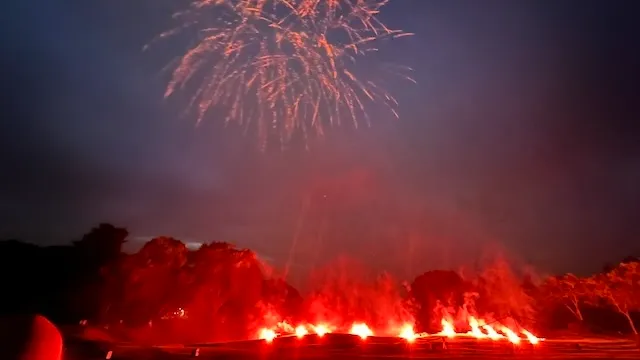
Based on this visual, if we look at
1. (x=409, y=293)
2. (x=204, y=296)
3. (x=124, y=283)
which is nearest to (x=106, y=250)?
(x=124, y=283)

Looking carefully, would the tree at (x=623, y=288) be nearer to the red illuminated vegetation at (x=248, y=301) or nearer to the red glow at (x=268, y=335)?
the red illuminated vegetation at (x=248, y=301)

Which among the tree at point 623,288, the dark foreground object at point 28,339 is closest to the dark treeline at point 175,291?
the tree at point 623,288

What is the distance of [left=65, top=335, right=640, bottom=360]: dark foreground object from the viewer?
22484mm

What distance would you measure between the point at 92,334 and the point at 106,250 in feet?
39.4

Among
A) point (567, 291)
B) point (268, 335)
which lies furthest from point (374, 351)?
point (567, 291)

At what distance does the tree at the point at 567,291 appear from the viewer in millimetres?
45250

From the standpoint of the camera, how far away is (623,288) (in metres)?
41.4

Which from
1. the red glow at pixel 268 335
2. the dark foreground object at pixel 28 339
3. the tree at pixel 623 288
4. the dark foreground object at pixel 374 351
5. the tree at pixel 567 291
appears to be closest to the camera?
the dark foreground object at pixel 28 339

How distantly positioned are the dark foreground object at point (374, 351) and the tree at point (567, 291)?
626 inches

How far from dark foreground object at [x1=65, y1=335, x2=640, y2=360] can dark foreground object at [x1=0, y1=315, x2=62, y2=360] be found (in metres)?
14.1

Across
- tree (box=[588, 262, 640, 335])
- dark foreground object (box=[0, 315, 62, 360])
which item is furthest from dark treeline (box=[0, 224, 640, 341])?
dark foreground object (box=[0, 315, 62, 360])

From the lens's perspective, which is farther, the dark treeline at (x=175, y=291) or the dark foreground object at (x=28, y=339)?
the dark treeline at (x=175, y=291)

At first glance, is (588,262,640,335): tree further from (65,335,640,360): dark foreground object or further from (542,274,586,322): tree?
(65,335,640,360): dark foreground object

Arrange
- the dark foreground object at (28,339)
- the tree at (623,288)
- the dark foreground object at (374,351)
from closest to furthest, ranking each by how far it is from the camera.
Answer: the dark foreground object at (28,339)
the dark foreground object at (374,351)
the tree at (623,288)
